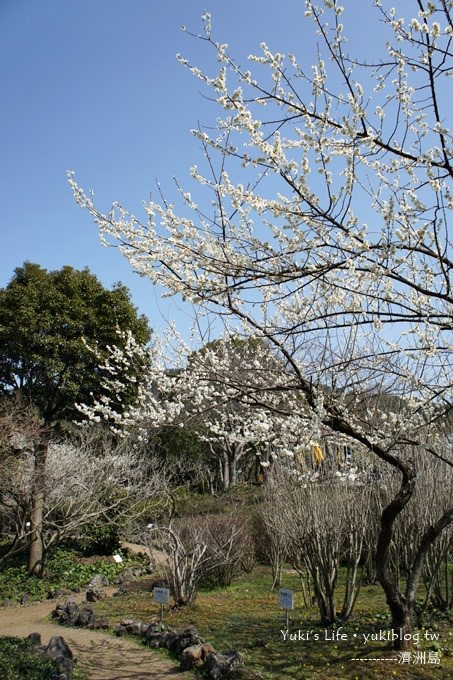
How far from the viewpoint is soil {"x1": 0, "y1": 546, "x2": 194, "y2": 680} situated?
16.6ft

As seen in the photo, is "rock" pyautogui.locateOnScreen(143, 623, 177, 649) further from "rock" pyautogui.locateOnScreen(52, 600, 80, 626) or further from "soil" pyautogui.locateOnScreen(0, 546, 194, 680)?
"rock" pyautogui.locateOnScreen(52, 600, 80, 626)

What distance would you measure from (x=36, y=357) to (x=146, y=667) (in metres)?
7.00

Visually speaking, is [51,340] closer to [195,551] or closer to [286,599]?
[195,551]

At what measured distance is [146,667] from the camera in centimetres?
529

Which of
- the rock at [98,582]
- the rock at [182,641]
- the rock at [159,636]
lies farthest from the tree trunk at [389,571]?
the rock at [98,582]

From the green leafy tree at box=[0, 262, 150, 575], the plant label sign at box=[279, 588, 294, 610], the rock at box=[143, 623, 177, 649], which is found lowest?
the rock at box=[143, 623, 177, 649]

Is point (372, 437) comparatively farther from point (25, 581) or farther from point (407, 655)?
point (25, 581)

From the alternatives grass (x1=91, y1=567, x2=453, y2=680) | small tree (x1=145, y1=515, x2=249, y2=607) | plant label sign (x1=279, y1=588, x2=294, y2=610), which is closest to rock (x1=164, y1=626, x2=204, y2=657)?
grass (x1=91, y1=567, x2=453, y2=680)

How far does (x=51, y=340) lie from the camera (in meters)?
11.0

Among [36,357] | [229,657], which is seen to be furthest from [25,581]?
[229,657]

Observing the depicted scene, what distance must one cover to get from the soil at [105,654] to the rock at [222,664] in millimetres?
247

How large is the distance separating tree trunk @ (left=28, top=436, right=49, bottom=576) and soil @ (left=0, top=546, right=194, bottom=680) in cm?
180

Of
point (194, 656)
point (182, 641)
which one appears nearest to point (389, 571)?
point (194, 656)

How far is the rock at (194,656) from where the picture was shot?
513cm
